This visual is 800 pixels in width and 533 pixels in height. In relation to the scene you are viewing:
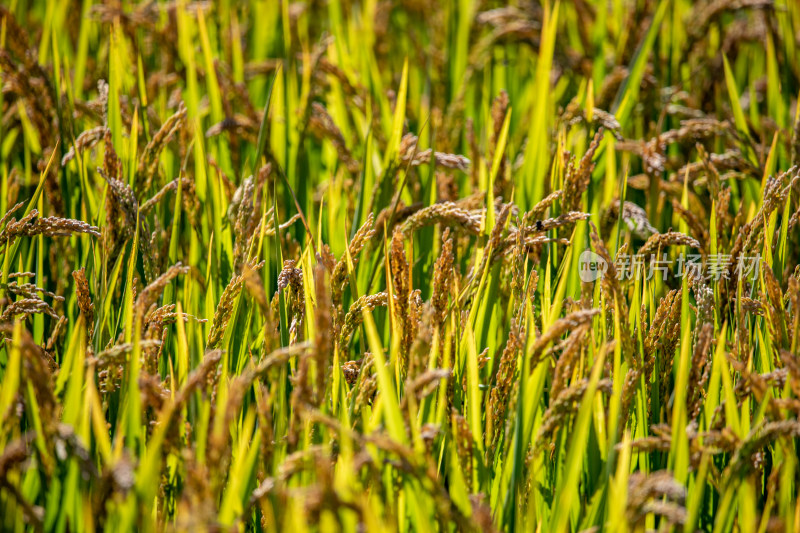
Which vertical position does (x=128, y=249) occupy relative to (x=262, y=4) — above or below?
below

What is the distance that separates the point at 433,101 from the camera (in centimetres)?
269

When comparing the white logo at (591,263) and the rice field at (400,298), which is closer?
the rice field at (400,298)

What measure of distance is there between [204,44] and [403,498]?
1.67 metres

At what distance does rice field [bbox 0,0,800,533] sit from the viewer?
3.39ft

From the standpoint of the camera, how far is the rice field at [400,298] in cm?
103

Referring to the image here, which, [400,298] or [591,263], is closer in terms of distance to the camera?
[400,298]

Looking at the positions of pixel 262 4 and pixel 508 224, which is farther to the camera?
pixel 262 4

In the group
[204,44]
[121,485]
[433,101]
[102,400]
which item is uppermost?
[204,44]

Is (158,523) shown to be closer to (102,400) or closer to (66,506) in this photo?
(66,506)

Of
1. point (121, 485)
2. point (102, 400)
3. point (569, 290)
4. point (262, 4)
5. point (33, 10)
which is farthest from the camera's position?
point (33, 10)

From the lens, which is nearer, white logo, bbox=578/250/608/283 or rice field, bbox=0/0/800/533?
rice field, bbox=0/0/800/533

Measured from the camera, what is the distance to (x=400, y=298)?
1250 mm

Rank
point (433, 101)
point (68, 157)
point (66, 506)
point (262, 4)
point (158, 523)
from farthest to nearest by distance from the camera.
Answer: point (262, 4), point (433, 101), point (68, 157), point (158, 523), point (66, 506)

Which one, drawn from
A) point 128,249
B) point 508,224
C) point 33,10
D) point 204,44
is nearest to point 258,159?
point 128,249
